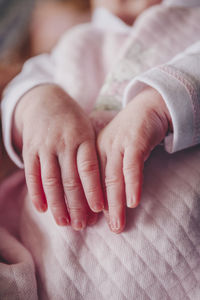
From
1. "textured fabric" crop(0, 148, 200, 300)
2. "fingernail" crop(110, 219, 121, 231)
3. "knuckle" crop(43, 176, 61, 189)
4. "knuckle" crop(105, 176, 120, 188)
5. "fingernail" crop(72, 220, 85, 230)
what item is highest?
"knuckle" crop(43, 176, 61, 189)

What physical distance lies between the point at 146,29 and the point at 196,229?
0.37 meters

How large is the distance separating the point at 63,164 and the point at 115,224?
3.7 inches

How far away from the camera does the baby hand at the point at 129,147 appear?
0.35 metres

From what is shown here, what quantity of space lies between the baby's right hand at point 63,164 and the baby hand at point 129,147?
1cm

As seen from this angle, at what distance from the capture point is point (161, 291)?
1.22 ft

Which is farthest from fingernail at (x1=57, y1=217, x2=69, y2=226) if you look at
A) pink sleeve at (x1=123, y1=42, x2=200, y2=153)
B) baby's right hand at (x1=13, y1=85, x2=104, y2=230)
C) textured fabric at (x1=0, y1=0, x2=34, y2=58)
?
textured fabric at (x1=0, y1=0, x2=34, y2=58)

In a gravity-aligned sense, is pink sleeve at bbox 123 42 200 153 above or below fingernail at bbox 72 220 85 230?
above

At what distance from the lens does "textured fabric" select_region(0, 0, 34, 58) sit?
997 millimetres

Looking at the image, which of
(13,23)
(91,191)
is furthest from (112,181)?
(13,23)

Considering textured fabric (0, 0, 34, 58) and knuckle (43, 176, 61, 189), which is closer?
knuckle (43, 176, 61, 189)

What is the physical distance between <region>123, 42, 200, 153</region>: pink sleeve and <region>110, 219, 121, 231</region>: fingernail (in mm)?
117

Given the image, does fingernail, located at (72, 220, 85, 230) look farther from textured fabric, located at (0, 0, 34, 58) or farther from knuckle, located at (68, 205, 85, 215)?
textured fabric, located at (0, 0, 34, 58)

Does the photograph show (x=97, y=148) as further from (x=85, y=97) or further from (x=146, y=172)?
(x=85, y=97)

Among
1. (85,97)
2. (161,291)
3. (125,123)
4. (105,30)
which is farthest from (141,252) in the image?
(105,30)
